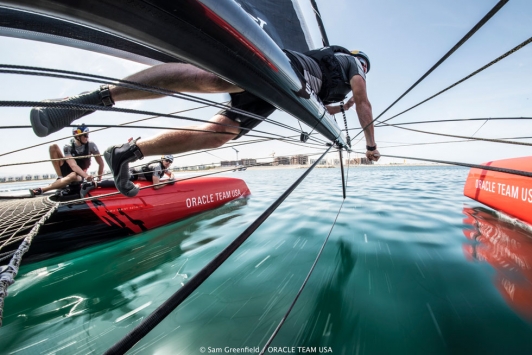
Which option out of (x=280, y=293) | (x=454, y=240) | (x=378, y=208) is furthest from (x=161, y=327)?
(x=378, y=208)

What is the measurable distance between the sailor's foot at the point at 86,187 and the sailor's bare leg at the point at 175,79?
3365 mm

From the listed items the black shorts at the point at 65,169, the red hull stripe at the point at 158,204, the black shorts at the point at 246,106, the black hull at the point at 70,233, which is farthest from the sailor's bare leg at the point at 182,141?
the black shorts at the point at 65,169

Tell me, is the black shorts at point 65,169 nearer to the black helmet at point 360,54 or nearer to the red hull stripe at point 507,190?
the black helmet at point 360,54

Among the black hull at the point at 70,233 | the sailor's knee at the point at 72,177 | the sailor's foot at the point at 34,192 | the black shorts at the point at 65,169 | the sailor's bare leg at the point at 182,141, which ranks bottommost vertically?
the black hull at the point at 70,233

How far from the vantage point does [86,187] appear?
366cm

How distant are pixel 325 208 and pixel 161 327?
3324mm

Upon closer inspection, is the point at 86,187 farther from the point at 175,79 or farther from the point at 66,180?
the point at 175,79

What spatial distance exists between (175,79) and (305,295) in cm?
149

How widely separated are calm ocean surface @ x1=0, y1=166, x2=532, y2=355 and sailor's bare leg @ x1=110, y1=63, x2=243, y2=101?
51.4 inches

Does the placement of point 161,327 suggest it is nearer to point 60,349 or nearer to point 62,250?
point 60,349

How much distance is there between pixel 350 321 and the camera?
45.5 inches

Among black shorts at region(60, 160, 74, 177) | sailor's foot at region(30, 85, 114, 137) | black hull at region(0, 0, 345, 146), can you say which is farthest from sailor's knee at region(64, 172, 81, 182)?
black hull at region(0, 0, 345, 146)

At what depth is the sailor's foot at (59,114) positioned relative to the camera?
972 mm

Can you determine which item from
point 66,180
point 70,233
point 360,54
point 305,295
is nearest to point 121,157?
point 305,295
